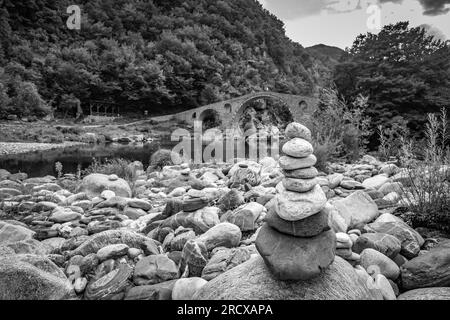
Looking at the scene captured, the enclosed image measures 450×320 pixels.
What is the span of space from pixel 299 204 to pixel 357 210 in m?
2.13

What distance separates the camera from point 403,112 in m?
14.0

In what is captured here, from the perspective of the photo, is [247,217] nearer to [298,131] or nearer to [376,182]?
[298,131]

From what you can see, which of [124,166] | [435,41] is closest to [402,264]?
[124,166]

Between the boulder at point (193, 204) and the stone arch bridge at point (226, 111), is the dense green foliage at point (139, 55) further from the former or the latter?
the boulder at point (193, 204)

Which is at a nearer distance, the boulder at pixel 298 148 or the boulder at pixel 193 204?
the boulder at pixel 298 148

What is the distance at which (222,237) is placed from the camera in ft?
11.4

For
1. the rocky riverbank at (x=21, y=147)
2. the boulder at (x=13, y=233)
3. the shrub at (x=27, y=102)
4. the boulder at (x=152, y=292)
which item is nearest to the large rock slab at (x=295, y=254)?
the boulder at (x=152, y=292)

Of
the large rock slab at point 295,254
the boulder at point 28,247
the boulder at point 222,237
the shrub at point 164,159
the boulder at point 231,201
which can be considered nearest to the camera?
the large rock slab at point 295,254

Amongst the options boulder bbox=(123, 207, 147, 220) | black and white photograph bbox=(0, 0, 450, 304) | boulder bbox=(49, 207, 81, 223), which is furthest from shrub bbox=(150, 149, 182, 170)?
boulder bbox=(49, 207, 81, 223)

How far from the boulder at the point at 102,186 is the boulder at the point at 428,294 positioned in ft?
18.8

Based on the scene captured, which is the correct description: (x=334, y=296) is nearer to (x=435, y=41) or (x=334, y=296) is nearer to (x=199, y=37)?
(x=435, y=41)

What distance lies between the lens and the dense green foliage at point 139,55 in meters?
42.2

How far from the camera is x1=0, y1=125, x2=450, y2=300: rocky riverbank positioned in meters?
2.22
